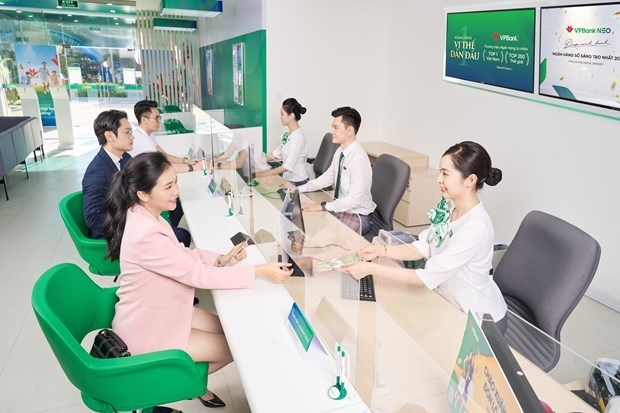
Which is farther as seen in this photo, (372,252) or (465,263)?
(372,252)

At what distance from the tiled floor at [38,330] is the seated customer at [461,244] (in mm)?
435

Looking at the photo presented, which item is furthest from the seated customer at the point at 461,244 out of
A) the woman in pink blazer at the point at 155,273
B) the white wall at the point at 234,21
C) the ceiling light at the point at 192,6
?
the ceiling light at the point at 192,6

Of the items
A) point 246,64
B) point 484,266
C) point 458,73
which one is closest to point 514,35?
point 458,73

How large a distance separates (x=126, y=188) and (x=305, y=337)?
99 cm

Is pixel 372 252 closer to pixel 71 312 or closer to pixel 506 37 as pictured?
pixel 71 312

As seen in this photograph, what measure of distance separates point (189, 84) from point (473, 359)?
1101 cm

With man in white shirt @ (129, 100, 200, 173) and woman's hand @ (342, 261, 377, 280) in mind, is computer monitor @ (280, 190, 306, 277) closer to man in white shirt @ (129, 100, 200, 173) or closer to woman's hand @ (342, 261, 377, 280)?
woman's hand @ (342, 261, 377, 280)

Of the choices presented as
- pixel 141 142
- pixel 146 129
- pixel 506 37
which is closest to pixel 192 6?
pixel 146 129

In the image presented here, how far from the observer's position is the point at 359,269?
1.90 m

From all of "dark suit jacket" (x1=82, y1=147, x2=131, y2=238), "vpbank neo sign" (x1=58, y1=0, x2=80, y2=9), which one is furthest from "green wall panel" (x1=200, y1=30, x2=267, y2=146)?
"dark suit jacket" (x1=82, y1=147, x2=131, y2=238)

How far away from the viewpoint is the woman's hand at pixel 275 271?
202 cm

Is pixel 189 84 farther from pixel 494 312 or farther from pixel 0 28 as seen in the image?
pixel 494 312

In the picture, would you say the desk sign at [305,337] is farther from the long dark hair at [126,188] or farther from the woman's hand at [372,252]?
the long dark hair at [126,188]

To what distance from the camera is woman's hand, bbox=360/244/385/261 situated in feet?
7.20
